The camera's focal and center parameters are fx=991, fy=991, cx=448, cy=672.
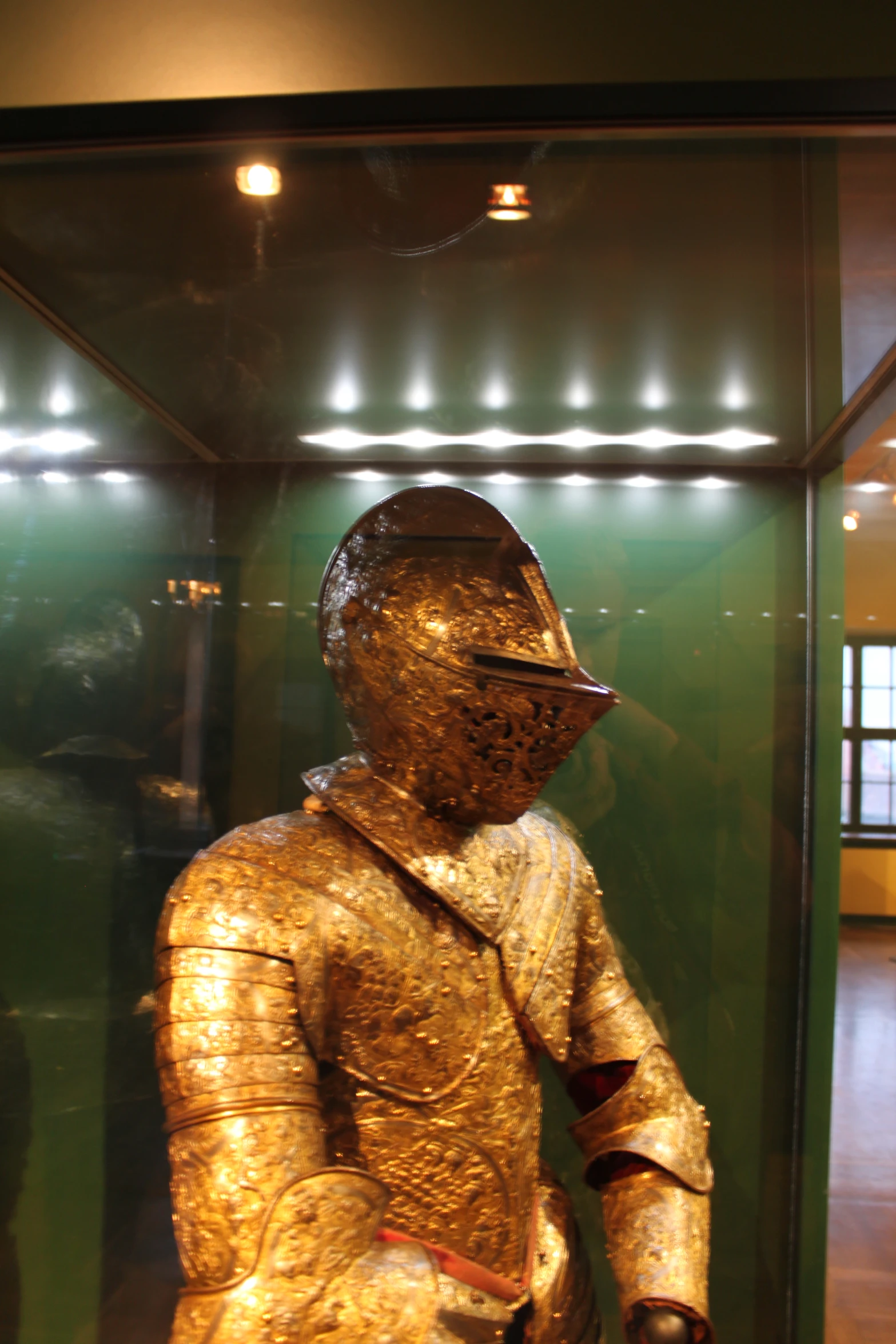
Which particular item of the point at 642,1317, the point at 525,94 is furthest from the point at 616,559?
the point at 642,1317

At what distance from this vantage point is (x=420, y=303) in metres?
1.84

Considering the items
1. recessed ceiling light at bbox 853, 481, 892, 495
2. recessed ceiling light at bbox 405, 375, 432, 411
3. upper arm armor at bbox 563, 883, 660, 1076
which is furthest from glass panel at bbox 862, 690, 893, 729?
recessed ceiling light at bbox 405, 375, 432, 411

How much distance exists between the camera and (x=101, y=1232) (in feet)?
7.07

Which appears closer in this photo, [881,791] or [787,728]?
[881,791]

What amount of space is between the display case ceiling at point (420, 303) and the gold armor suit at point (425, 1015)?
35cm

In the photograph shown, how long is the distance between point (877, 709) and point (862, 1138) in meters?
0.95

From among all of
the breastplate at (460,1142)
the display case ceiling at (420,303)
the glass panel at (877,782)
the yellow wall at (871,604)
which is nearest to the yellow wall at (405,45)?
the display case ceiling at (420,303)

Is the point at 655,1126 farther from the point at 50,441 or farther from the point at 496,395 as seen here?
the point at 50,441

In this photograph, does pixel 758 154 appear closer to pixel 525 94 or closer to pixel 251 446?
pixel 525 94

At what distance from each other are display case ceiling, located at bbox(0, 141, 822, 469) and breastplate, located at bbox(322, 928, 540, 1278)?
111 cm

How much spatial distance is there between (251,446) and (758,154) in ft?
3.71

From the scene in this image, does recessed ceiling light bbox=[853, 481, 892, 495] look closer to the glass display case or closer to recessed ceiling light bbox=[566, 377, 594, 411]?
the glass display case

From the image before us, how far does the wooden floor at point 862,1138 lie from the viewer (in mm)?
2102

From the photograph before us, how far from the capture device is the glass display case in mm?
2043
